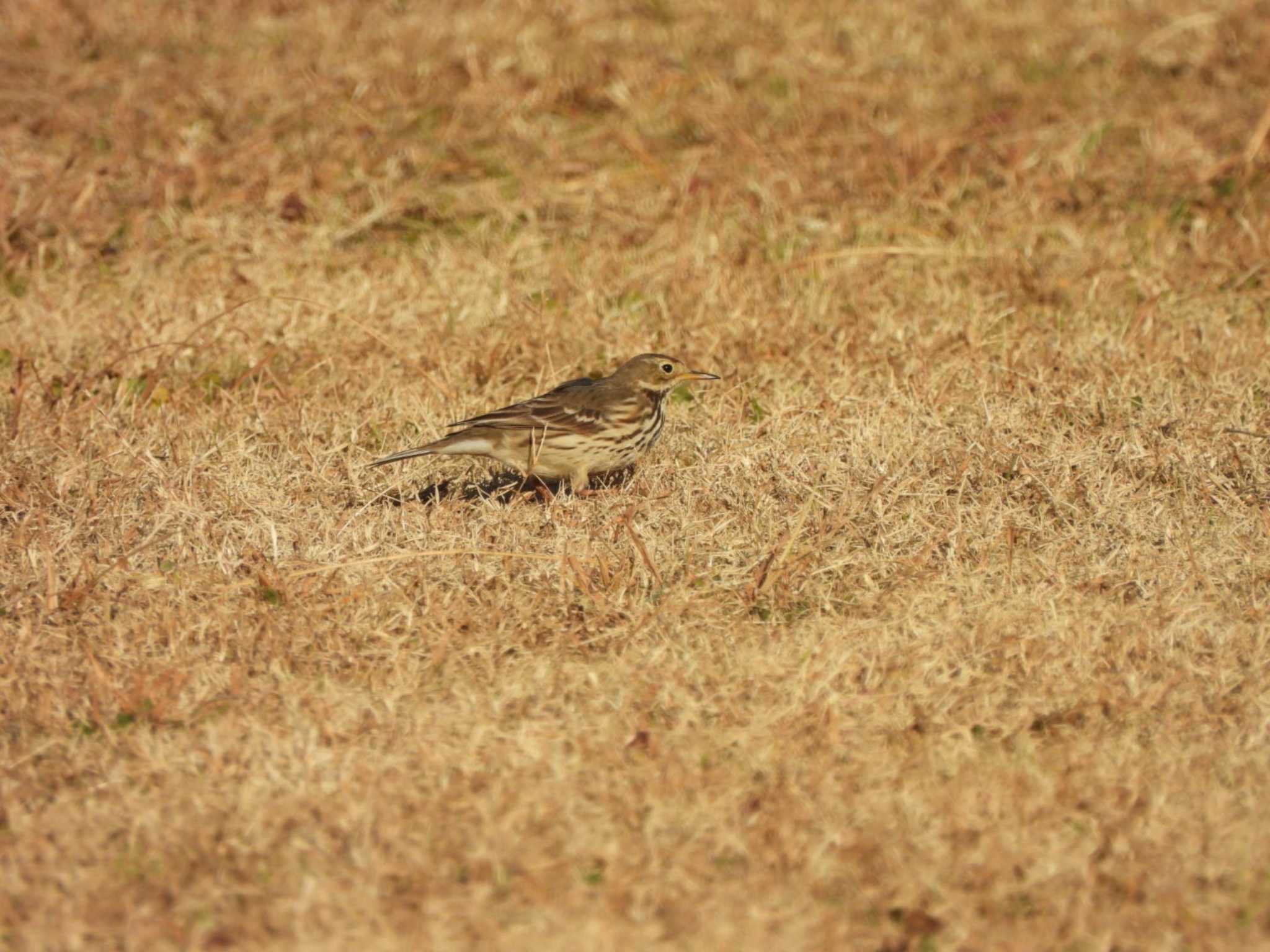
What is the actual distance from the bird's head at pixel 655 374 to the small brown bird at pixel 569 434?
0.24 feet

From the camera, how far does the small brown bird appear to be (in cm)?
616

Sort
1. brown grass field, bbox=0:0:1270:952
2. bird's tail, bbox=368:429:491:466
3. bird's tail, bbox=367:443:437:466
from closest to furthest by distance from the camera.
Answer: brown grass field, bbox=0:0:1270:952 → bird's tail, bbox=367:443:437:466 → bird's tail, bbox=368:429:491:466

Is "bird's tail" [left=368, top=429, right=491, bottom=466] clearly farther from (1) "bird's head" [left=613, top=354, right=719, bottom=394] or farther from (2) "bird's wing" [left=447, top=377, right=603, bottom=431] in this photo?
(1) "bird's head" [left=613, top=354, right=719, bottom=394]

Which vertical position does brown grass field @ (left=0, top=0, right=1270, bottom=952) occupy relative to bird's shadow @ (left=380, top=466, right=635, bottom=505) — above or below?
above

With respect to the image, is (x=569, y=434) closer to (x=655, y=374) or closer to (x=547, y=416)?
(x=547, y=416)

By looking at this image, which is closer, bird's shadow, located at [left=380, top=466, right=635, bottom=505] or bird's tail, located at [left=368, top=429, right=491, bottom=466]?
bird's tail, located at [left=368, top=429, right=491, bottom=466]

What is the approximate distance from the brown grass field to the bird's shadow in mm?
50

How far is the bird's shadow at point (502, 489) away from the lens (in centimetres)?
622

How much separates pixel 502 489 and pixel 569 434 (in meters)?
0.47

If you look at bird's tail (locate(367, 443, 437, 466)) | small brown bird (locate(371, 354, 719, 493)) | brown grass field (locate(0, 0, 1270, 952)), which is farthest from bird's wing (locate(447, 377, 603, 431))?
brown grass field (locate(0, 0, 1270, 952))

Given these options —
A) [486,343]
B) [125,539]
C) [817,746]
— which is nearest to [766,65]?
[486,343]

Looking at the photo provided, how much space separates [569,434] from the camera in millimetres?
6160

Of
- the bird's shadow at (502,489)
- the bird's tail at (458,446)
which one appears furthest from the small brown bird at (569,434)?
the bird's shadow at (502,489)

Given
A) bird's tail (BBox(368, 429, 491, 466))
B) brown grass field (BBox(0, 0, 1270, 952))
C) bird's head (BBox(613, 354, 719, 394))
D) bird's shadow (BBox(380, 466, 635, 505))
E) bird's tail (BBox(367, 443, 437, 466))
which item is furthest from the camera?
bird's head (BBox(613, 354, 719, 394))
